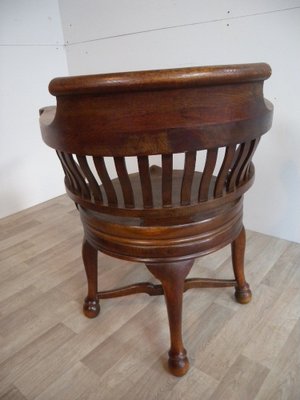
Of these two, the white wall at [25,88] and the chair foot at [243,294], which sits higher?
the white wall at [25,88]

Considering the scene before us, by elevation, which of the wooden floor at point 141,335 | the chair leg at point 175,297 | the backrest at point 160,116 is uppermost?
the backrest at point 160,116

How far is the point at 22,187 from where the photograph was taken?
2.17 meters

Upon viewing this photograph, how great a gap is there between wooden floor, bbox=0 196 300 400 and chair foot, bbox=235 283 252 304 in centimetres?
3

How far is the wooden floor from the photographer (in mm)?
885

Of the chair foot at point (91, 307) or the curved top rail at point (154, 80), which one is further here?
the chair foot at point (91, 307)

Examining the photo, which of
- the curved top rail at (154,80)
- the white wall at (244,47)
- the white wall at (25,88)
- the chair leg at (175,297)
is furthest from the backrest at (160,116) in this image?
the white wall at (25,88)

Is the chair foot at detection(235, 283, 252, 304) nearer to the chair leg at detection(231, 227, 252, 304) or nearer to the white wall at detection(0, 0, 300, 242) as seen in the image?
the chair leg at detection(231, 227, 252, 304)

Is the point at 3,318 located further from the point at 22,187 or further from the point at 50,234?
the point at 22,187

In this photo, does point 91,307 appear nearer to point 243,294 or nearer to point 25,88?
point 243,294

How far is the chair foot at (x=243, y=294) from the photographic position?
1.16 metres

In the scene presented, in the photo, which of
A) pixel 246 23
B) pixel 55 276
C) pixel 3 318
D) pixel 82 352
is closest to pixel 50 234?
pixel 55 276

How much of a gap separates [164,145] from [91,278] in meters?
0.71

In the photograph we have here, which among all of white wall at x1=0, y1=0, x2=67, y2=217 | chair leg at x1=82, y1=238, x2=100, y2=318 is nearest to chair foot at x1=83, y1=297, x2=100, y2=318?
chair leg at x1=82, y1=238, x2=100, y2=318

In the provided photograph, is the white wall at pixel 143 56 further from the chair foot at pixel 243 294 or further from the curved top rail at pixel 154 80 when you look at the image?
the curved top rail at pixel 154 80
